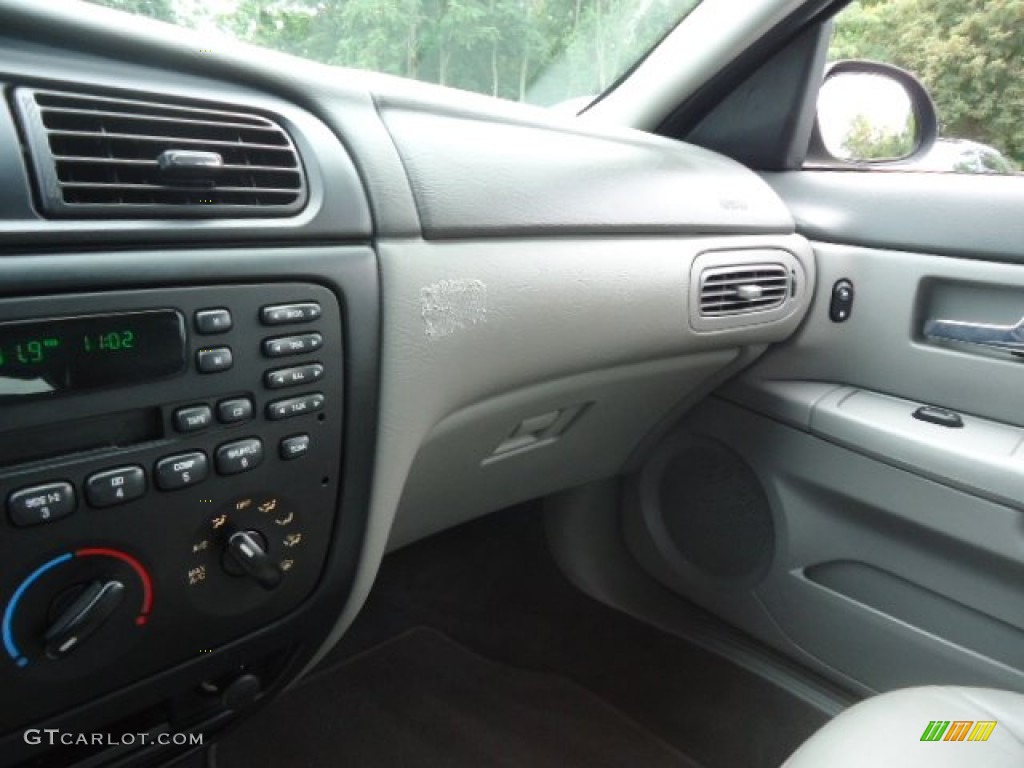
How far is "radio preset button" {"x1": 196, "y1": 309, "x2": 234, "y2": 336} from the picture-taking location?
75cm

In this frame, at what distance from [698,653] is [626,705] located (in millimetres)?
218

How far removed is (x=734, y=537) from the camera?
1.77 meters

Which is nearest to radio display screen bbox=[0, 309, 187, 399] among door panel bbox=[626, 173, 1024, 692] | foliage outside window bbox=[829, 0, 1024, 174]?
door panel bbox=[626, 173, 1024, 692]

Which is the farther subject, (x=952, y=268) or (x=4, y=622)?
(x=952, y=268)

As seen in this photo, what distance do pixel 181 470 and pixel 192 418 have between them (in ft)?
0.16

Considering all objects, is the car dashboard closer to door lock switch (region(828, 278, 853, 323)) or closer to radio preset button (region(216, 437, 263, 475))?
radio preset button (region(216, 437, 263, 475))

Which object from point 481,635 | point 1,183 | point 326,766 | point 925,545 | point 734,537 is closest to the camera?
point 1,183

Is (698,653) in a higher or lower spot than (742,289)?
lower

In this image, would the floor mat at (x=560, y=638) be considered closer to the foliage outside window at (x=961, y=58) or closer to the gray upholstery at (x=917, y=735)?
the gray upholstery at (x=917, y=735)

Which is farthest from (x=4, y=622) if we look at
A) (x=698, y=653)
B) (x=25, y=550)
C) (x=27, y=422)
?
(x=698, y=653)

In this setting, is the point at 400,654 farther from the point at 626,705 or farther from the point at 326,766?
the point at 626,705

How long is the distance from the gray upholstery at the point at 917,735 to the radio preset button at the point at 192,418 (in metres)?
0.74

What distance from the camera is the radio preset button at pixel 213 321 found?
2.44 feet

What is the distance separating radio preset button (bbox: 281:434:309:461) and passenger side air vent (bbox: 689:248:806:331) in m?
0.77
